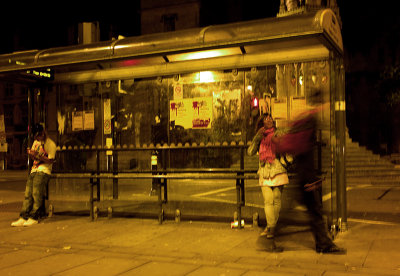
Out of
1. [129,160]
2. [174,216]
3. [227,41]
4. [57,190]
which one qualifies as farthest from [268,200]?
[57,190]

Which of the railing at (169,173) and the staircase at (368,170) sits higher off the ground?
the railing at (169,173)

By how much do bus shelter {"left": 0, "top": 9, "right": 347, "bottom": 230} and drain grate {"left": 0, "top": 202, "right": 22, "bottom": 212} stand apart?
986mm

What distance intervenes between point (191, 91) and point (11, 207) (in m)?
5.62

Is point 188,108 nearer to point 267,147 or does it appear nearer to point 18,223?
point 267,147

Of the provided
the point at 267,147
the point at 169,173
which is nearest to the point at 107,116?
the point at 169,173

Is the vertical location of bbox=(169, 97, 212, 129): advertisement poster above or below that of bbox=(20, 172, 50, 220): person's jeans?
above

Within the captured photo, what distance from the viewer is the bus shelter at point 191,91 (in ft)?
21.6

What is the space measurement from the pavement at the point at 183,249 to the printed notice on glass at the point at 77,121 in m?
2.20

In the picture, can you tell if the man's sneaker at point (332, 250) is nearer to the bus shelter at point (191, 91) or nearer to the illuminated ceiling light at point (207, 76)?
the bus shelter at point (191, 91)

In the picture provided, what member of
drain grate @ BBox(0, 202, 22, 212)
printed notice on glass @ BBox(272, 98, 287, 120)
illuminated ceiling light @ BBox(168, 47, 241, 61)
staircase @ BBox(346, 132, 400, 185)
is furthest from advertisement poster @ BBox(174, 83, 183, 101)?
staircase @ BBox(346, 132, 400, 185)

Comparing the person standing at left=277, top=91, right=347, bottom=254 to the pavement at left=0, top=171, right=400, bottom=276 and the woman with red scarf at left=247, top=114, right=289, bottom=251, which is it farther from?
the woman with red scarf at left=247, top=114, right=289, bottom=251

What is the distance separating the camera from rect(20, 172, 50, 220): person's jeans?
26.2 feet

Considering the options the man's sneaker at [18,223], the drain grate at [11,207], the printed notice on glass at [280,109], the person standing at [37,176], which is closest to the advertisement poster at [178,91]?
the printed notice on glass at [280,109]

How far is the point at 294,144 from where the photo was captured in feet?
18.0
